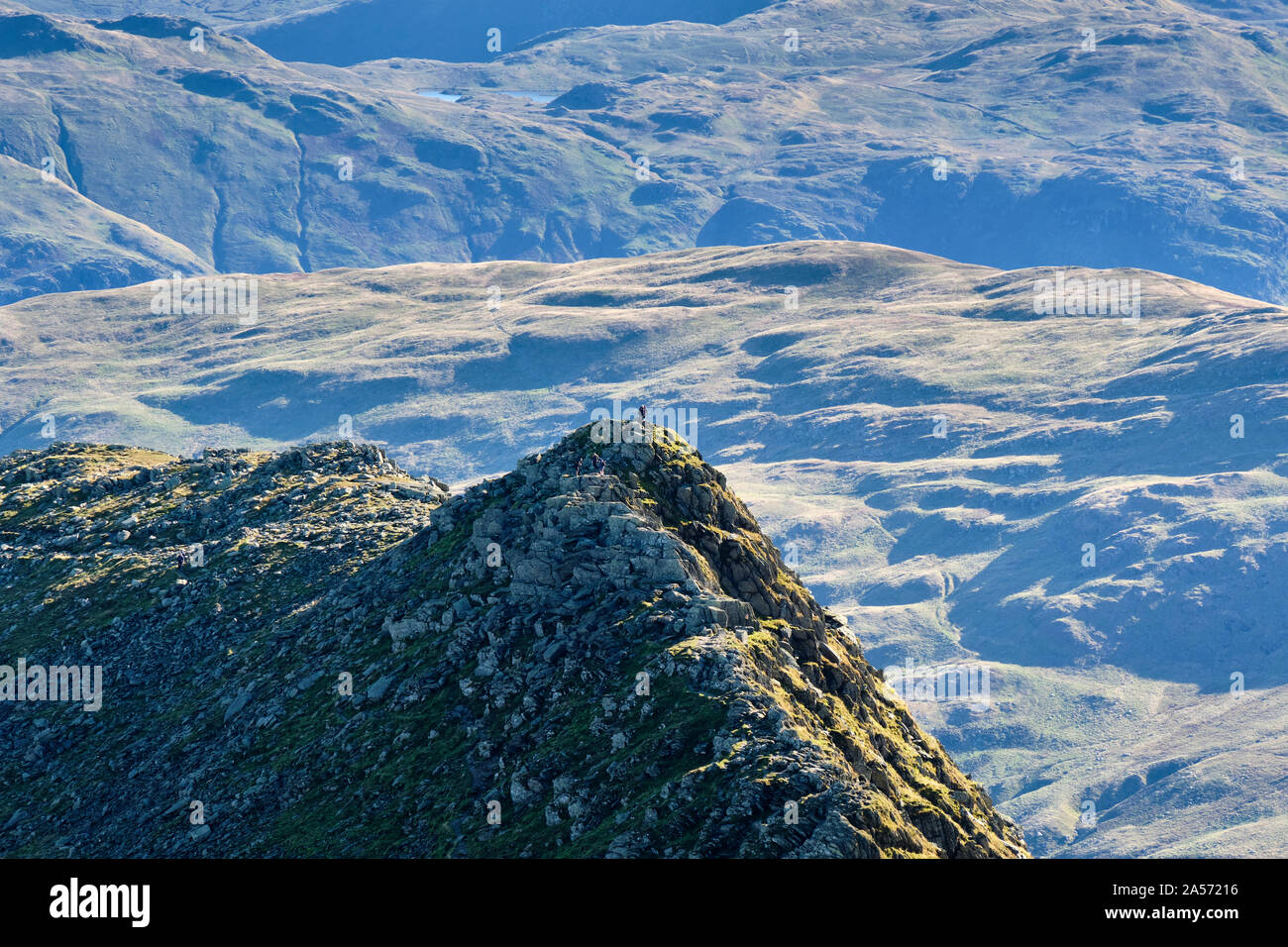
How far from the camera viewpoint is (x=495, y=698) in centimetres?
5341

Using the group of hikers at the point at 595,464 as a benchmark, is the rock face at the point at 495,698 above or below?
below

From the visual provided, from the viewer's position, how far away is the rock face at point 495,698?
152 feet

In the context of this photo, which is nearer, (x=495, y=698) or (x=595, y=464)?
(x=495, y=698)

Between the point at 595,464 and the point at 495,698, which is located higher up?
the point at 595,464

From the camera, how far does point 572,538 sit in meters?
56.3

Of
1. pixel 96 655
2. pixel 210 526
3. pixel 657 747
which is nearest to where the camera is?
pixel 657 747

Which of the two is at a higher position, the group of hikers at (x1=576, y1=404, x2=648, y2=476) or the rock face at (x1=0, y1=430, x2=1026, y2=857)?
the group of hikers at (x1=576, y1=404, x2=648, y2=476)

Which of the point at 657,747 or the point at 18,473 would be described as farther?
the point at 18,473

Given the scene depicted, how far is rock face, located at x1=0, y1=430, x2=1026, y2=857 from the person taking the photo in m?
46.4

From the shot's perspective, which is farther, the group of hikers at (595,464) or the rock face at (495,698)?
the group of hikers at (595,464)
